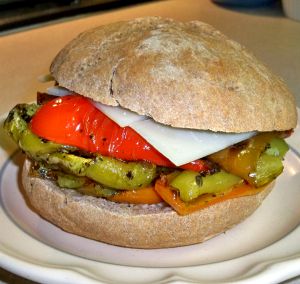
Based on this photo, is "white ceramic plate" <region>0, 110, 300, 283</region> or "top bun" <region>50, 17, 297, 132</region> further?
"top bun" <region>50, 17, 297, 132</region>

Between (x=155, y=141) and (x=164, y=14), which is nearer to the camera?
(x=155, y=141)

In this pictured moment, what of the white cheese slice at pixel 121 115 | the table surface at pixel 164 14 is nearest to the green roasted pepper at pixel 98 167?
the white cheese slice at pixel 121 115

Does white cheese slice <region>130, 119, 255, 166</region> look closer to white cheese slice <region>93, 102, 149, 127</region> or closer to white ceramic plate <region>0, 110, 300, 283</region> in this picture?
white cheese slice <region>93, 102, 149, 127</region>

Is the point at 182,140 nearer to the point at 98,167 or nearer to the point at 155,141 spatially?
the point at 155,141

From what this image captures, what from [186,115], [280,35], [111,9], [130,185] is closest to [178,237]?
[130,185]

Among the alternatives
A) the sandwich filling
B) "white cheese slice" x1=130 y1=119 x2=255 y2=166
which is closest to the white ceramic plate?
the sandwich filling

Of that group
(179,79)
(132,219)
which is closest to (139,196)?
(132,219)
